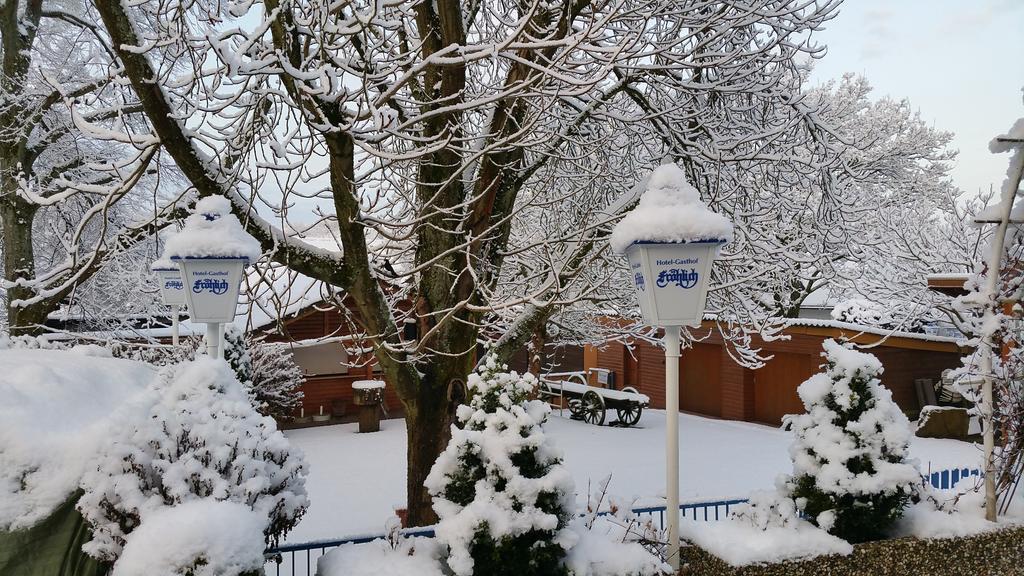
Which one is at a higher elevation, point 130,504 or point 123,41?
point 123,41

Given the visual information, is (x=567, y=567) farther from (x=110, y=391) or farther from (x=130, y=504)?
(x=110, y=391)

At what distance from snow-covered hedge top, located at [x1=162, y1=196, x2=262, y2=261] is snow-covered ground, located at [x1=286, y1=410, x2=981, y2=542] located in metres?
5.64

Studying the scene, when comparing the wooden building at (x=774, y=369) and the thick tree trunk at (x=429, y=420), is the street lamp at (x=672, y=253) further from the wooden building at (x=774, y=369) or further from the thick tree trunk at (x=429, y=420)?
the wooden building at (x=774, y=369)

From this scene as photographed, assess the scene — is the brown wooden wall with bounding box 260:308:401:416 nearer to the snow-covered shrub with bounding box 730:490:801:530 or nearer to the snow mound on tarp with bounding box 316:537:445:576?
the snow-covered shrub with bounding box 730:490:801:530

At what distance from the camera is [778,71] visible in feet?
23.0

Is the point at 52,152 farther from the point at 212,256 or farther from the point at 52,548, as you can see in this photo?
the point at 52,548

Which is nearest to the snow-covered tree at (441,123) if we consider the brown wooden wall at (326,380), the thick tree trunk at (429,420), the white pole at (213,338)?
the thick tree trunk at (429,420)

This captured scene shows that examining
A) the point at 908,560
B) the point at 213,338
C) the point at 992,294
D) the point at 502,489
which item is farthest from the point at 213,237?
the point at 992,294

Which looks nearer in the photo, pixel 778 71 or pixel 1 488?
pixel 1 488

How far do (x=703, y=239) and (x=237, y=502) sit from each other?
277cm

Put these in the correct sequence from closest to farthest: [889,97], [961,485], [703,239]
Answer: [703,239] → [961,485] → [889,97]

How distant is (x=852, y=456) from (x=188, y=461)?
4.19 m

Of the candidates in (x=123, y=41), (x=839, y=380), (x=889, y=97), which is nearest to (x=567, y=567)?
(x=839, y=380)

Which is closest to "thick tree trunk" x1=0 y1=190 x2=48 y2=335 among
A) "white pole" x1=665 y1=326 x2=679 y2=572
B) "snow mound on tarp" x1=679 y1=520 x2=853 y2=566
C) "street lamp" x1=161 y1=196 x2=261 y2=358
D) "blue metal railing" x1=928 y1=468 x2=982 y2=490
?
"street lamp" x1=161 y1=196 x2=261 y2=358
